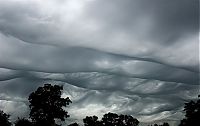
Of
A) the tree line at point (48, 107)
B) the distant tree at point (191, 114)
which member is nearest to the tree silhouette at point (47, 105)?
the tree line at point (48, 107)

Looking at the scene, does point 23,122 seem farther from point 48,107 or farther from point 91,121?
point 91,121

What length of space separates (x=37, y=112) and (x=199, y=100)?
46.8 metres

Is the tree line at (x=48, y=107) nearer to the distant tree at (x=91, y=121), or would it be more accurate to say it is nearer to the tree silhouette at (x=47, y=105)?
the tree silhouette at (x=47, y=105)

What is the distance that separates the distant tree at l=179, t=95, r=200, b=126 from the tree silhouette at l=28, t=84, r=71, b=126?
3330 cm

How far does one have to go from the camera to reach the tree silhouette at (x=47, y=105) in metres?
94.0

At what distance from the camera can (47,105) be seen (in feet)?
315

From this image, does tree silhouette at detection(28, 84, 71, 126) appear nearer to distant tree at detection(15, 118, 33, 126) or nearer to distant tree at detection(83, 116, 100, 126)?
distant tree at detection(15, 118, 33, 126)

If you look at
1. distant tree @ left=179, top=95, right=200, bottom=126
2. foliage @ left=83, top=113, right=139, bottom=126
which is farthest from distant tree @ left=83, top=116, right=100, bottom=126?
distant tree @ left=179, top=95, right=200, bottom=126

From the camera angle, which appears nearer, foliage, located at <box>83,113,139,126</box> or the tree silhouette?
the tree silhouette

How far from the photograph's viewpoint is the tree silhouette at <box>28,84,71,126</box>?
9400cm

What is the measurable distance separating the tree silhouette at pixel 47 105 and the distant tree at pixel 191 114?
33298 millimetres

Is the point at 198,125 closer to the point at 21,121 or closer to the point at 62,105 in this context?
the point at 62,105

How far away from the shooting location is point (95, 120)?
13962cm

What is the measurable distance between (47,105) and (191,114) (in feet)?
133
